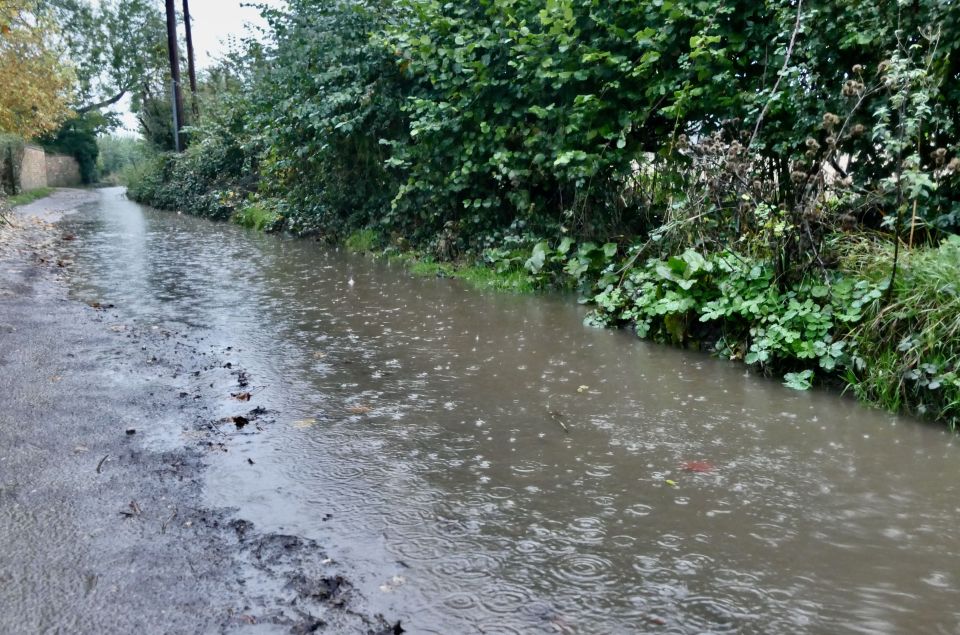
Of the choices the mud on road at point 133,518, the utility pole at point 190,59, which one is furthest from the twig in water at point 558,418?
the utility pole at point 190,59

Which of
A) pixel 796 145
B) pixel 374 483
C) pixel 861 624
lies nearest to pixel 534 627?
pixel 861 624

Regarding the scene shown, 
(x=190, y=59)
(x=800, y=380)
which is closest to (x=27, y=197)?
(x=190, y=59)

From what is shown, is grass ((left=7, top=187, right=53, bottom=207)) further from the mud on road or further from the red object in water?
the red object in water

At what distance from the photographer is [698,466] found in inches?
171

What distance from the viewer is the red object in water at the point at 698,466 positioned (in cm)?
427

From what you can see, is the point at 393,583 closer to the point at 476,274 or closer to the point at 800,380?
the point at 800,380

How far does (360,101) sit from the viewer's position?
12727 millimetres

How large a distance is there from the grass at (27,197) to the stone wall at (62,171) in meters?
11.9

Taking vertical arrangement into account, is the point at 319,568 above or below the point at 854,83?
below

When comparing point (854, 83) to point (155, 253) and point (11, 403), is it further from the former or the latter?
point (155, 253)

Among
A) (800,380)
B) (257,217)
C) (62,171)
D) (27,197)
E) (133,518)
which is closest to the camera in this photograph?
(133,518)

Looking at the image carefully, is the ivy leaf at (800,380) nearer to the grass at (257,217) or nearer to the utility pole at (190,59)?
the grass at (257,217)

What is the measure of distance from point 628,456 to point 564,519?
3.13 feet

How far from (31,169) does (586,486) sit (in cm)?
4198
